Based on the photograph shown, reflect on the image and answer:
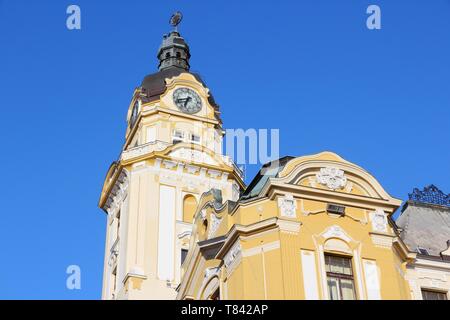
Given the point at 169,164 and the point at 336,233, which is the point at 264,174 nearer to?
the point at 336,233

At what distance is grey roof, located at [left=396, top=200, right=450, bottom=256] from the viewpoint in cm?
3017

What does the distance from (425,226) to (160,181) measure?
19437 mm

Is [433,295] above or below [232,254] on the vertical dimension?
below

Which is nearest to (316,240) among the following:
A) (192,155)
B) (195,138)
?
(192,155)

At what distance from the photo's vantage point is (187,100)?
52.3 metres

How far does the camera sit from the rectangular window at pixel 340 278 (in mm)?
24175

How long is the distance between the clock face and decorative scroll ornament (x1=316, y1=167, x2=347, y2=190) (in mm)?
26093

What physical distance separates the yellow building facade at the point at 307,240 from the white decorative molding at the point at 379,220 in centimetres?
3

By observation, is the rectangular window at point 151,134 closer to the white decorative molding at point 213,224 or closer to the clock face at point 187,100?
the clock face at point 187,100

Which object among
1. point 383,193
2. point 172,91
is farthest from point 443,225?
point 172,91

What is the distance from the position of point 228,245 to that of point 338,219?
3557 millimetres

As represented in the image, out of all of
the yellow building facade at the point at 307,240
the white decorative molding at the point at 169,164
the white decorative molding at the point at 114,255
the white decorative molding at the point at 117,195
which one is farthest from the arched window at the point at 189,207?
the yellow building facade at the point at 307,240
